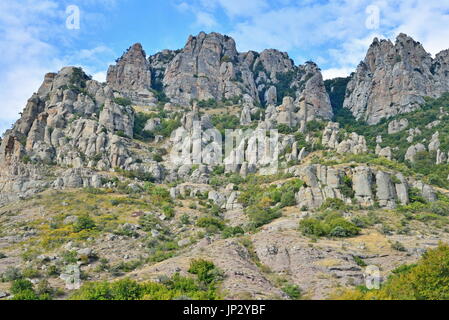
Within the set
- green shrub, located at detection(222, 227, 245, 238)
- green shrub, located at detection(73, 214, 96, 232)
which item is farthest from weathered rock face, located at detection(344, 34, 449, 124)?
green shrub, located at detection(73, 214, 96, 232)

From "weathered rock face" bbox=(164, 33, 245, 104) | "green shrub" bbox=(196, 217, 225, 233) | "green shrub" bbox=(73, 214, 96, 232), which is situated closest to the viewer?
"green shrub" bbox=(73, 214, 96, 232)

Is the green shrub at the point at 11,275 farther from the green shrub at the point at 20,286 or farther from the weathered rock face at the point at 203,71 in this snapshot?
the weathered rock face at the point at 203,71

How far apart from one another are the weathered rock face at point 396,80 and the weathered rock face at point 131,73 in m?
59.3

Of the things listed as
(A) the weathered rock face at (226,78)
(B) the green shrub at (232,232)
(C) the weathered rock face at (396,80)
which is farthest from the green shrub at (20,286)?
(C) the weathered rock face at (396,80)

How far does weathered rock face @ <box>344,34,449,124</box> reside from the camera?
116375 millimetres

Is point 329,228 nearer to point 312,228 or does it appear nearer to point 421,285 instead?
point 312,228

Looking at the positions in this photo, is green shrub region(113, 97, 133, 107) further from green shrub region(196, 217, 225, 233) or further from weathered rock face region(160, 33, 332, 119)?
green shrub region(196, 217, 225, 233)

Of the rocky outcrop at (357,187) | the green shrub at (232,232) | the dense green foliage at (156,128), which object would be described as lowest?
the green shrub at (232,232)

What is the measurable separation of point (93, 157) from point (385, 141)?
58839 mm

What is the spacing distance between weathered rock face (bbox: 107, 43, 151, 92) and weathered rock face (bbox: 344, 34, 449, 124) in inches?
2333

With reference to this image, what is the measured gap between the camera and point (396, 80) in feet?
390

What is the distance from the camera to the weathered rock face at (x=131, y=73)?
403 ft

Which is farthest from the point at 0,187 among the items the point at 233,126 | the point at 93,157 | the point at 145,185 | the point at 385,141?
the point at 385,141

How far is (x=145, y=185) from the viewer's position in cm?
6744
